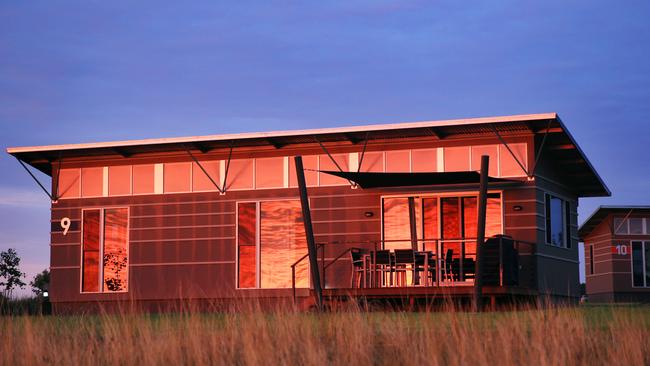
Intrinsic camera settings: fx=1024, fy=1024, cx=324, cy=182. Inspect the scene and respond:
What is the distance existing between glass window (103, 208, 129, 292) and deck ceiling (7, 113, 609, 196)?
1.37 metres

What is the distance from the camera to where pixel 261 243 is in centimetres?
2077

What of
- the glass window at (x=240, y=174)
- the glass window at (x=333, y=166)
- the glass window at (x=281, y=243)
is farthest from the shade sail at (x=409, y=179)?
the glass window at (x=240, y=174)

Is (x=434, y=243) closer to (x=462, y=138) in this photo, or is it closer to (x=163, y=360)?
(x=462, y=138)

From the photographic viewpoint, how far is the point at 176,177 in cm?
2147

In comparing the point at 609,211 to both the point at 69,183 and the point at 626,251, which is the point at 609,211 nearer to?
the point at 626,251

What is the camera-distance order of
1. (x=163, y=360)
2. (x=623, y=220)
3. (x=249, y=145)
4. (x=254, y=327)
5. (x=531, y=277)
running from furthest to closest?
(x=623, y=220) → (x=249, y=145) → (x=531, y=277) → (x=254, y=327) → (x=163, y=360)

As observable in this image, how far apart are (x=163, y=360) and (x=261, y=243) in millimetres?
11082

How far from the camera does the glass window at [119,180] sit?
71.3 feet

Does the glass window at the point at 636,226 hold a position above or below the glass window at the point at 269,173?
below

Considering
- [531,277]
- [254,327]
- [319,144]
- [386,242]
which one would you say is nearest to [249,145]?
[319,144]

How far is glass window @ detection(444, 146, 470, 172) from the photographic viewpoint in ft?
63.5

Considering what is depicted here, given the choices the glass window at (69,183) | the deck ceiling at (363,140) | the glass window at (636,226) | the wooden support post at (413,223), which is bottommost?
the wooden support post at (413,223)

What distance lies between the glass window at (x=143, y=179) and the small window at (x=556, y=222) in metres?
8.18

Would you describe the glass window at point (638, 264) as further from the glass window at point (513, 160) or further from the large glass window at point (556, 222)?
the glass window at point (513, 160)
